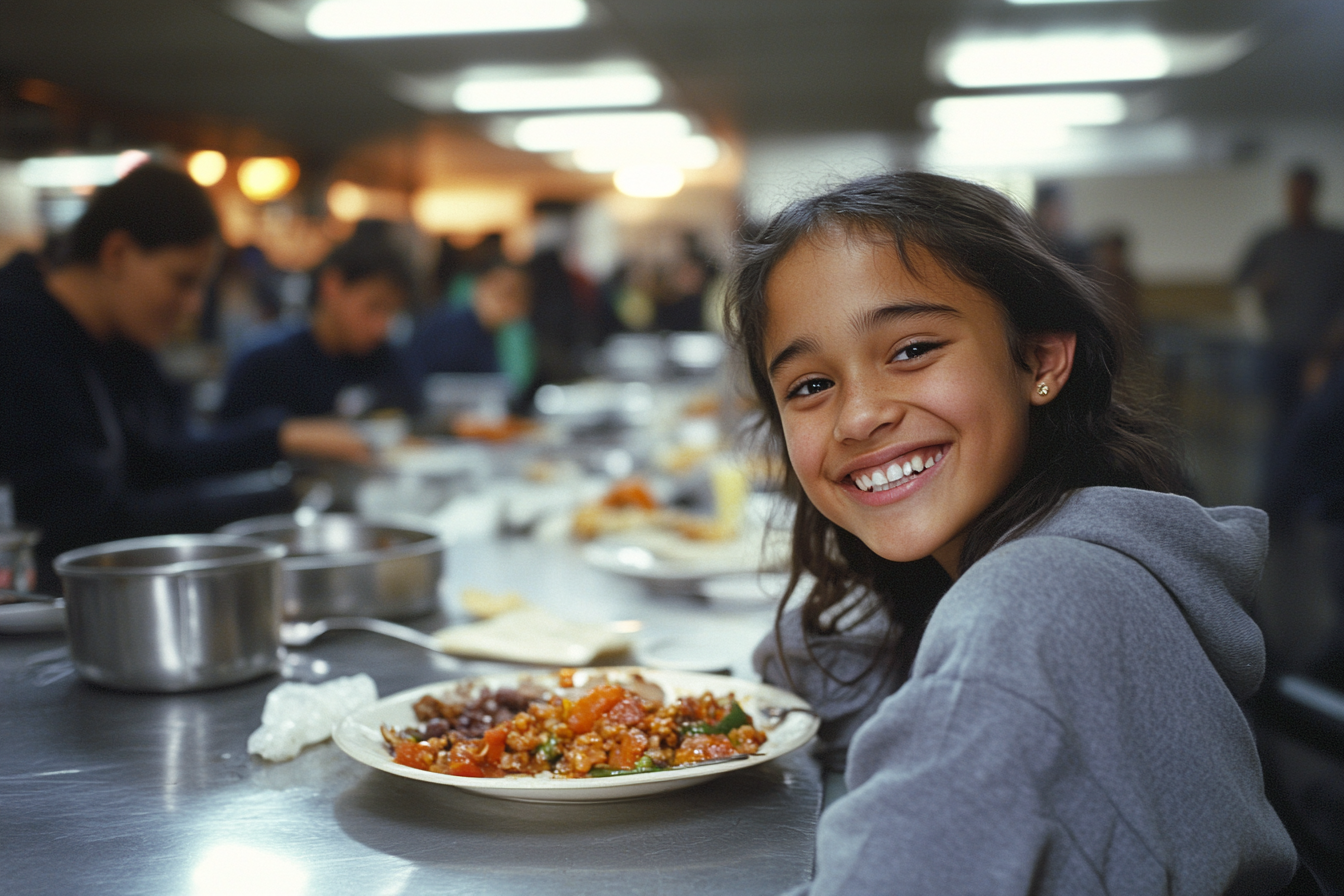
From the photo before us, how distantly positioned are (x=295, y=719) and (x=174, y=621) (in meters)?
0.24

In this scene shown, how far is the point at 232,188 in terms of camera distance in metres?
9.77

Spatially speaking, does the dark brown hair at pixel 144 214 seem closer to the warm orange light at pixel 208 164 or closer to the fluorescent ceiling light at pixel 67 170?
the fluorescent ceiling light at pixel 67 170

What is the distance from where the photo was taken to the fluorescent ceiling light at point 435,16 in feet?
13.9

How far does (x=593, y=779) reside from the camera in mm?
898

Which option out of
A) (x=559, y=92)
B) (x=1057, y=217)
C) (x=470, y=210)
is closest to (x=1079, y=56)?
(x=559, y=92)

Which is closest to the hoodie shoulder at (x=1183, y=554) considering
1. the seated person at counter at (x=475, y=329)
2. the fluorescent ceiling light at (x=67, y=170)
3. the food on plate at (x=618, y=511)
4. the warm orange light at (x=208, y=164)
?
the food on plate at (x=618, y=511)

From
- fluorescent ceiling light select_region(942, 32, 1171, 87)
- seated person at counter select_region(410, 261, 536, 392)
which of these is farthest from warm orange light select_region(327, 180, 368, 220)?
fluorescent ceiling light select_region(942, 32, 1171, 87)

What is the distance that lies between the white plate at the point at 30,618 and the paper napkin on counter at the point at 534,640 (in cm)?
55

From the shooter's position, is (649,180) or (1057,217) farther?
(649,180)

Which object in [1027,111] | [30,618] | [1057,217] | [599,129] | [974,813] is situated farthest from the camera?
[1057,217]

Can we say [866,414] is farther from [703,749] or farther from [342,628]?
[342,628]

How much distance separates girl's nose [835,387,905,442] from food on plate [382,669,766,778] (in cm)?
29

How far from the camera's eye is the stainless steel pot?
1205 millimetres

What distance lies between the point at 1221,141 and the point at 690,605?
11.3 metres
